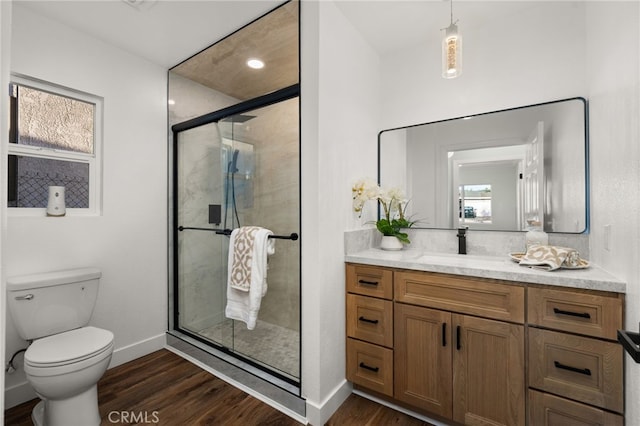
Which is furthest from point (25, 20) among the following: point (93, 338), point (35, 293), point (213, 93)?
point (93, 338)

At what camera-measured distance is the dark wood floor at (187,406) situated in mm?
1683

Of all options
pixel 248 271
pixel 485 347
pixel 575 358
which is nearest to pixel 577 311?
pixel 575 358

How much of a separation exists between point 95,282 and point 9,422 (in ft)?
2.69

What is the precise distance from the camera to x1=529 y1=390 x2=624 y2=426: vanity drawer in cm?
122

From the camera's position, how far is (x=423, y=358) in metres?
1.64

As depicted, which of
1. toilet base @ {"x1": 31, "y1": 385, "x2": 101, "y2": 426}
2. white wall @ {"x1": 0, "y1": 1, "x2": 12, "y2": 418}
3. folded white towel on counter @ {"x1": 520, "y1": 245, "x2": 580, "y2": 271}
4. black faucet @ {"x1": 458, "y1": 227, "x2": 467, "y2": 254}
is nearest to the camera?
white wall @ {"x1": 0, "y1": 1, "x2": 12, "y2": 418}

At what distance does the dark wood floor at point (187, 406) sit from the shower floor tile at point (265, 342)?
234 mm

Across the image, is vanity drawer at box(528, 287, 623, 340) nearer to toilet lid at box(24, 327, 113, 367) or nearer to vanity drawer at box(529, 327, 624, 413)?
vanity drawer at box(529, 327, 624, 413)

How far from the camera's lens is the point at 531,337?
1370 mm

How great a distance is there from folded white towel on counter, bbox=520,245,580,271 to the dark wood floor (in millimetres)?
1078

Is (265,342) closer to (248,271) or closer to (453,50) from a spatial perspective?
(248,271)

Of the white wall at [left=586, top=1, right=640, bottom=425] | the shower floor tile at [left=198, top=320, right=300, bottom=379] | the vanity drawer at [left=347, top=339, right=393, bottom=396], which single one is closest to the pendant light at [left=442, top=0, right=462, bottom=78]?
the white wall at [left=586, top=1, right=640, bottom=425]

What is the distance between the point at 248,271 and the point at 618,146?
1988 millimetres

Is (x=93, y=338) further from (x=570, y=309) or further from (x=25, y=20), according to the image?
(x=570, y=309)
